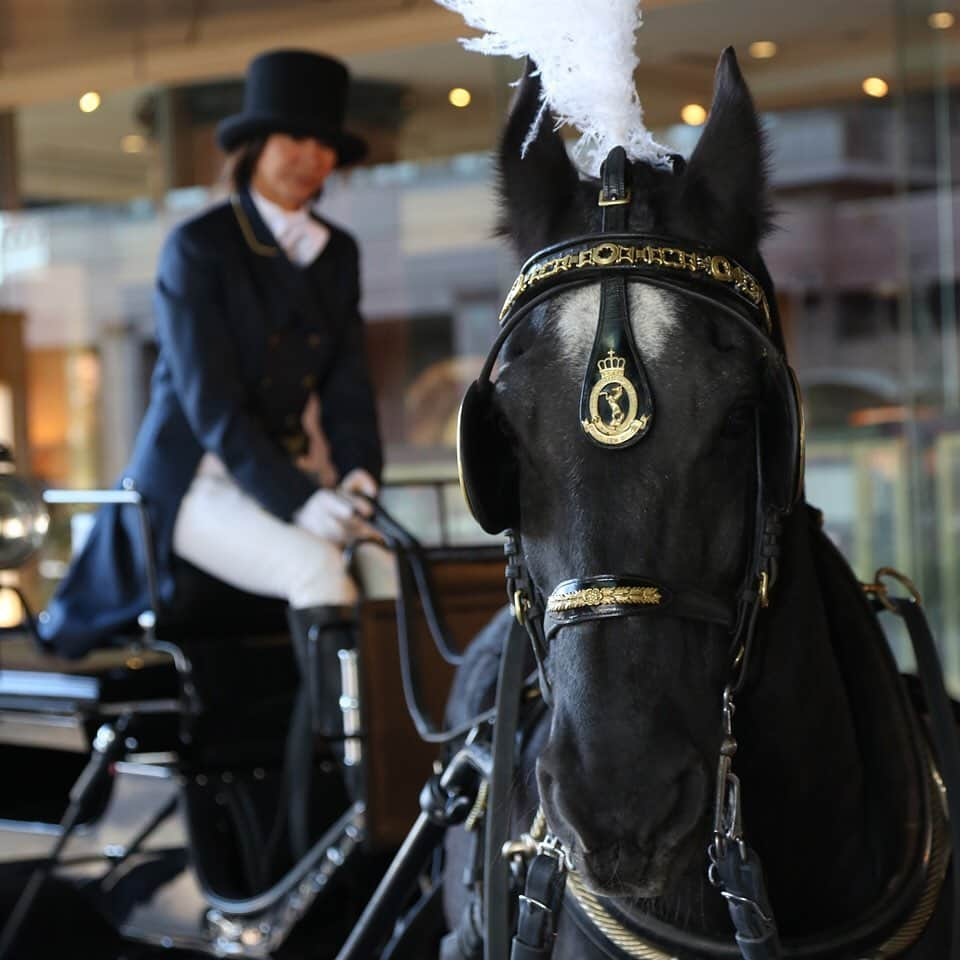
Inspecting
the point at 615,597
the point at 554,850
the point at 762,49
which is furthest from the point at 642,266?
the point at 762,49

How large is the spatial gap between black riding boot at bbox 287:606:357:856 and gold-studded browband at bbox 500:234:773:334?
152 cm

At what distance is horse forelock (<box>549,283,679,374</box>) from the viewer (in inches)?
50.9

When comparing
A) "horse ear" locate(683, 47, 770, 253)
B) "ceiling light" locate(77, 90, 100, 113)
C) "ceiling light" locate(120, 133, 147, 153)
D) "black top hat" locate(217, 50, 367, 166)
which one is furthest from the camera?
"ceiling light" locate(120, 133, 147, 153)

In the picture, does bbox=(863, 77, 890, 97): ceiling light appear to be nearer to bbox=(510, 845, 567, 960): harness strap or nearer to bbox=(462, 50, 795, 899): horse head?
bbox=(462, 50, 795, 899): horse head

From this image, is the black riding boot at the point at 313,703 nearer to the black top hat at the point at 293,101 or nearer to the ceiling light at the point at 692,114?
the black top hat at the point at 293,101

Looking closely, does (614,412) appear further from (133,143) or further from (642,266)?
(133,143)

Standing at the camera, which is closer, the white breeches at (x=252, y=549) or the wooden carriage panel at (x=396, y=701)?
the wooden carriage panel at (x=396, y=701)

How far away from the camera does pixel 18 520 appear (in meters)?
3.04

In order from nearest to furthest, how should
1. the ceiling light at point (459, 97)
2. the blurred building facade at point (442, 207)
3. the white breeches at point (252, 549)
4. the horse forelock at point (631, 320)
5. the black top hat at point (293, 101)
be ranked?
1. the horse forelock at point (631, 320)
2. the white breeches at point (252, 549)
3. the black top hat at point (293, 101)
4. the blurred building facade at point (442, 207)
5. the ceiling light at point (459, 97)

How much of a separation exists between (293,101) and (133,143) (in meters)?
5.08

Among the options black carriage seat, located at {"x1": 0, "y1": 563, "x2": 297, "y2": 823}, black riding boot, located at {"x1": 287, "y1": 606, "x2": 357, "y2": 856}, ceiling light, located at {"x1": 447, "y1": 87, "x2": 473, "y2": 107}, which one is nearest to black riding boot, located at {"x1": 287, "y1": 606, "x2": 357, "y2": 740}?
black riding boot, located at {"x1": 287, "y1": 606, "x2": 357, "y2": 856}

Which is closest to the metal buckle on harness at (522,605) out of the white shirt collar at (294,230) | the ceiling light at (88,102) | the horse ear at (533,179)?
the horse ear at (533,179)

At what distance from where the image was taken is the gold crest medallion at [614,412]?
1237 mm

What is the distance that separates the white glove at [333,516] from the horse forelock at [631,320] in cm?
150
